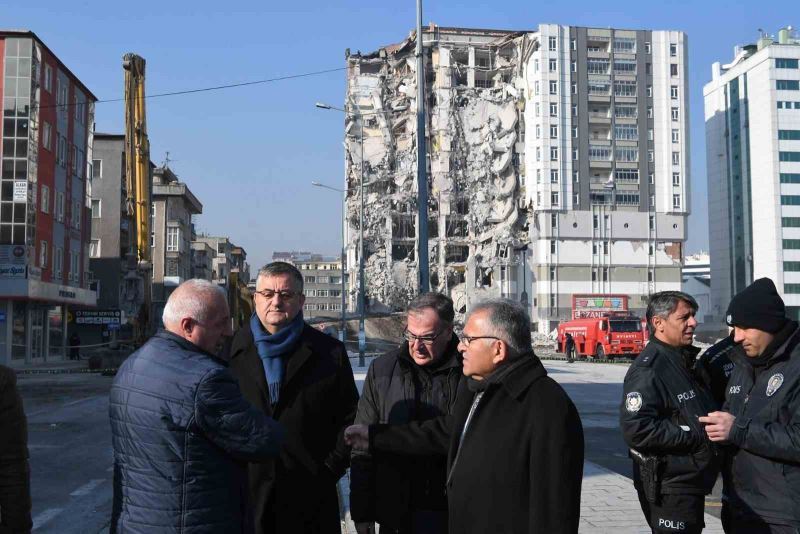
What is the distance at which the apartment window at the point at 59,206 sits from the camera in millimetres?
50091

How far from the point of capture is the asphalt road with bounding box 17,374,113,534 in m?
8.70

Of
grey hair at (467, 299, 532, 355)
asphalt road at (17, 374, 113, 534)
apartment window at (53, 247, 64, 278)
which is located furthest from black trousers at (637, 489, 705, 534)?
apartment window at (53, 247, 64, 278)

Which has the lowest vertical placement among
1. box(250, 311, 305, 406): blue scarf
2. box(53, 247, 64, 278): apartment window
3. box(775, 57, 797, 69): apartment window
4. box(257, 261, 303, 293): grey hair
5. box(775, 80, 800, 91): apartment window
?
box(250, 311, 305, 406): blue scarf

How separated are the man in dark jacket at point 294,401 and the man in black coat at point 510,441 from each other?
116 centimetres

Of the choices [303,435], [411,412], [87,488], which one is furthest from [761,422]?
[87,488]

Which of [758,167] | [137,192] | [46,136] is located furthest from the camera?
[758,167]

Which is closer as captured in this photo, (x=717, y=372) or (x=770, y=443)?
(x=770, y=443)

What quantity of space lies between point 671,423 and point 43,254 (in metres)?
47.6

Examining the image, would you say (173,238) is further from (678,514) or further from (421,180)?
(678,514)

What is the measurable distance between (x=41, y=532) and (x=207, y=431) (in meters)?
5.47

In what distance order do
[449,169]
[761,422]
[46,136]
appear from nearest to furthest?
[761,422] < [46,136] < [449,169]

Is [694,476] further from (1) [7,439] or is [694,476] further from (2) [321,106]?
(2) [321,106]

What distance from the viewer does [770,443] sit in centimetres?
404

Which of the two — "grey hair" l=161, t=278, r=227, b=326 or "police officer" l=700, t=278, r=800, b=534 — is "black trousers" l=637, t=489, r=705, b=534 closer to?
"police officer" l=700, t=278, r=800, b=534
